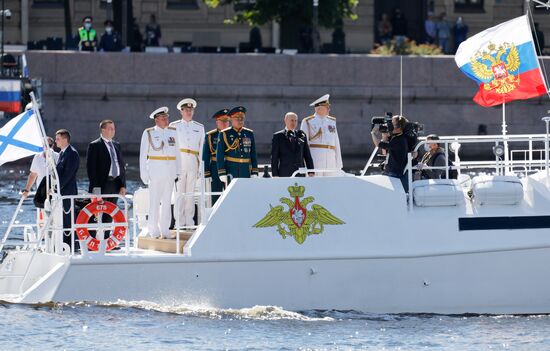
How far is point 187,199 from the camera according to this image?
16.8 metres

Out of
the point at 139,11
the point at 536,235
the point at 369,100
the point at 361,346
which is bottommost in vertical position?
the point at 361,346

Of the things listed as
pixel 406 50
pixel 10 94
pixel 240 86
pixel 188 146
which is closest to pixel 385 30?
pixel 406 50

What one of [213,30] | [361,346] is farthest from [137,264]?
[213,30]

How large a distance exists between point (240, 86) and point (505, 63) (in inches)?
799

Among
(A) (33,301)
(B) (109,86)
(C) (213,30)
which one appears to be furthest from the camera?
(C) (213,30)

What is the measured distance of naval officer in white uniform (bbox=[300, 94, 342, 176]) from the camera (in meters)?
17.0

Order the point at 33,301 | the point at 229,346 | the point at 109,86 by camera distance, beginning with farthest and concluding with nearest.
A: the point at 109,86 → the point at 33,301 → the point at 229,346

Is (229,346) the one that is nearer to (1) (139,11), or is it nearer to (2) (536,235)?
(2) (536,235)

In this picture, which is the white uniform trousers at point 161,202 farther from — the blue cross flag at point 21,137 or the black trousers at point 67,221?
the blue cross flag at point 21,137

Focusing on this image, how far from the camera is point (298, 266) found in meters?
15.7

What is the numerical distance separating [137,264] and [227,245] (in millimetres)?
920

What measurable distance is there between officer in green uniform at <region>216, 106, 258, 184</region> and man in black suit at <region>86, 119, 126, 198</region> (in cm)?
121

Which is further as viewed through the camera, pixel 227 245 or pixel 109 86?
pixel 109 86

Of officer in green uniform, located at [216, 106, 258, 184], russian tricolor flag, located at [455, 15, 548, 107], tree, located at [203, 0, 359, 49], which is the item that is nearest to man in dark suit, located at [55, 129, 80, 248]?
officer in green uniform, located at [216, 106, 258, 184]
